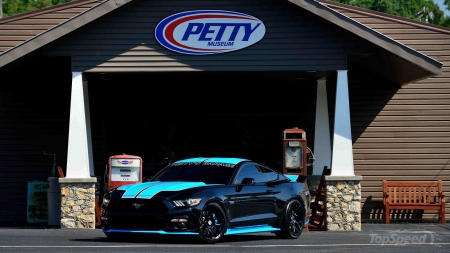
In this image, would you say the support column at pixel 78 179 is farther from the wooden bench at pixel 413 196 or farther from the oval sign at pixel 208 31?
the wooden bench at pixel 413 196

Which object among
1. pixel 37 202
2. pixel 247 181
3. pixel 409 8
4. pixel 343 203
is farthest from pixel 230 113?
pixel 409 8

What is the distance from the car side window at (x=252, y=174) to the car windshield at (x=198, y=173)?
0.17 metres

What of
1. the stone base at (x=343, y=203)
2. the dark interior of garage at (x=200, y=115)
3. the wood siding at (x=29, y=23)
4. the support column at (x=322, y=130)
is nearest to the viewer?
the stone base at (x=343, y=203)

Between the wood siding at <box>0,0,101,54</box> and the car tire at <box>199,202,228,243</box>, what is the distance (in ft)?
35.5

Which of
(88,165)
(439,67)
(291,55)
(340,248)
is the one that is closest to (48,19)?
(88,165)

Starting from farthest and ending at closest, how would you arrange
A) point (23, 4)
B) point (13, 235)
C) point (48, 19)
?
1. point (23, 4)
2. point (48, 19)
3. point (13, 235)

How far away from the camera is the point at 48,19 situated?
70.5 feet

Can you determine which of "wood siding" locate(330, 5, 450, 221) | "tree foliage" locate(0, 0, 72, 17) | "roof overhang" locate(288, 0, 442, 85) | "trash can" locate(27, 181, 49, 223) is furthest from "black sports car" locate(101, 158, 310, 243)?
"tree foliage" locate(0, 0, 72, 17)

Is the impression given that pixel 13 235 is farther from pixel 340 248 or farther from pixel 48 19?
pixel 48 19

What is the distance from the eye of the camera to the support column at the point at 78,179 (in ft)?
56.4

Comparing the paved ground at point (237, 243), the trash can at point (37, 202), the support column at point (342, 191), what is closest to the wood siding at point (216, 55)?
the support column at point (342, 191)

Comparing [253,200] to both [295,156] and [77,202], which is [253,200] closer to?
[295,156]

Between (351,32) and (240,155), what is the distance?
587cm

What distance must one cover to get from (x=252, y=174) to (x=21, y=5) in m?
58.2
